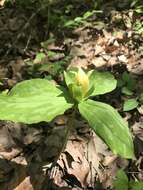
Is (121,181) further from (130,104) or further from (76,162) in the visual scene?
(130,104)

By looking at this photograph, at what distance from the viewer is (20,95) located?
188 cm

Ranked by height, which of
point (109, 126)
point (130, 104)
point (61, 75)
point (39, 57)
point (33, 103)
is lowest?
point (130, 104)

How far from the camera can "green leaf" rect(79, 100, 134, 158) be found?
162 cm

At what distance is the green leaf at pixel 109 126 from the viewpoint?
1.62 meters

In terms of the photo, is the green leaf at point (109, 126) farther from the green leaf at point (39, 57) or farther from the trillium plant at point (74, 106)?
the green leaf at point (39, 57)

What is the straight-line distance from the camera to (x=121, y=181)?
87.4 inches

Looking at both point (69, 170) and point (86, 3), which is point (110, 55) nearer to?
point (86, 3)

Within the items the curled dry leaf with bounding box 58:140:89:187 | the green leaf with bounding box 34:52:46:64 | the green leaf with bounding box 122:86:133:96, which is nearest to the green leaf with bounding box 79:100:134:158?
the curled dry leaf with bounding box 58:140:89:187

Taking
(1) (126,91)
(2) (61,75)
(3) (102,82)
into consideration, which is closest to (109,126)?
(3) (102,82)

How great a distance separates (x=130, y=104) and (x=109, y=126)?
1115mm

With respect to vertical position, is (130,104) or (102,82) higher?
(102,82)

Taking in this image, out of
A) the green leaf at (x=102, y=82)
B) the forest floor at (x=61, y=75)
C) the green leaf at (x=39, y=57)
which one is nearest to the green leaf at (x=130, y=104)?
the forest floor at (x=61, y=75)

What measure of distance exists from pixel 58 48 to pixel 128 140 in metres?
2.43

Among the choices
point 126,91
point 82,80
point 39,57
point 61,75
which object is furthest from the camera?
point 39,57
